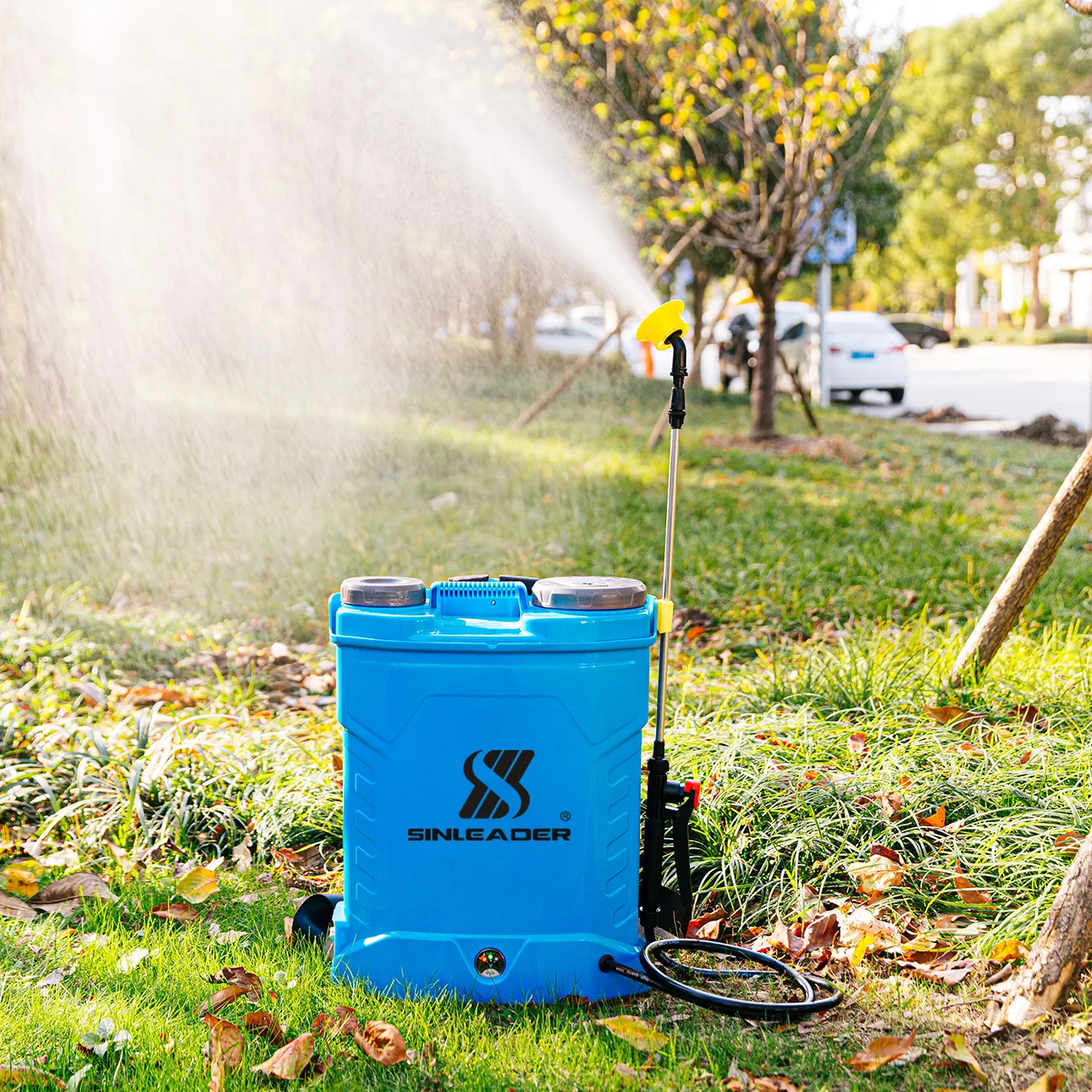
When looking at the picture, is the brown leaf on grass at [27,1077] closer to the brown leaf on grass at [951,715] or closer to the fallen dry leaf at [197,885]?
the fallen dry leaf at [197,885]

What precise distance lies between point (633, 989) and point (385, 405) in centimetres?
1015

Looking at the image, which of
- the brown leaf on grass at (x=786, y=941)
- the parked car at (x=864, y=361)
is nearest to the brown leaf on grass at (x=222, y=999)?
the brown leaf on grass at (x=786, y=941)

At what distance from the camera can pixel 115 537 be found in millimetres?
6723

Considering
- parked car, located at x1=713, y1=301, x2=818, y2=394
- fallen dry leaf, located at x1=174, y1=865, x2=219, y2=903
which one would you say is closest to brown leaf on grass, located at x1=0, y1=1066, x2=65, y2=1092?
fallen dry leaf, located at x1=174, y1=865, x2=219, y2=903

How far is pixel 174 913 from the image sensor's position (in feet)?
8.84

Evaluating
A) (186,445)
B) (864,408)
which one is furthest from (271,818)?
(864,408)

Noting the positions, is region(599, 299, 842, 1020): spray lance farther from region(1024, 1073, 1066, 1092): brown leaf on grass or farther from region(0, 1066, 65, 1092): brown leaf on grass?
region(0, 1066, 65, 1092): brown leaf on grass

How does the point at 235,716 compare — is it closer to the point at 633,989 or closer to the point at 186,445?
the point at 633,989

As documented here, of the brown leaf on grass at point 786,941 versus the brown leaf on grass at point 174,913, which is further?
the brown leaf on grass at point 174,913

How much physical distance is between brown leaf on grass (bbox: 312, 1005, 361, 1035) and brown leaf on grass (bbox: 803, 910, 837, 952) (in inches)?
36.8

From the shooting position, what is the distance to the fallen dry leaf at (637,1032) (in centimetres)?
212

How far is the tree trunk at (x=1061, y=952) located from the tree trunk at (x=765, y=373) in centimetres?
796

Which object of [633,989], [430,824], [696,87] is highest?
[696,87]

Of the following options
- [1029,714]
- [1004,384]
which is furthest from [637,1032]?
[1004,384]
